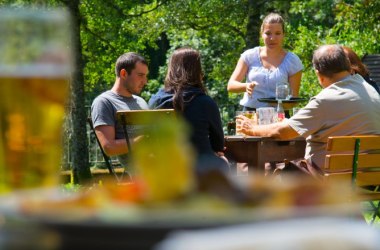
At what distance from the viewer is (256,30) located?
63.3ft

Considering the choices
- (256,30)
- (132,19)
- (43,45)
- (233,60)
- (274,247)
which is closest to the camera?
(274,247)

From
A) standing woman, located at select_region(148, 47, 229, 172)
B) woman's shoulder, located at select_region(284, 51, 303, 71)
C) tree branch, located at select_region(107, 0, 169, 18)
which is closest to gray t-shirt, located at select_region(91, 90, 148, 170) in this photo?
standing woman, located at select_region(148, 47, 229, 172)

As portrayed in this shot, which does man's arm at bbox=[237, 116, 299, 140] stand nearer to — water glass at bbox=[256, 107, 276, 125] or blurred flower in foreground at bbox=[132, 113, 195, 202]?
water glass at bbox=[256, 107, 276, 125]

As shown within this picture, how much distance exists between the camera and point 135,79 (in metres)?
6.60

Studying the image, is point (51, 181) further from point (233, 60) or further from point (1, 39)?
point (233, 60)

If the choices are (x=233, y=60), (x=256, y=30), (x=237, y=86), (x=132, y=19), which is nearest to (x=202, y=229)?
(x=237, y=86)

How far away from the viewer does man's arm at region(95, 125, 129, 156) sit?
6012mm

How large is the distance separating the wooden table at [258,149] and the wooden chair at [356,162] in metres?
0.86

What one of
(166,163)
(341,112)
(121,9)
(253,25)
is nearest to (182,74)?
(341,112)

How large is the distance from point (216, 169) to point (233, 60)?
25.5 metres

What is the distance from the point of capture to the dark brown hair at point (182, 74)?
5848 mm

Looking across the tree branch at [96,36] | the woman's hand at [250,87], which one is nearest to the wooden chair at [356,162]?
the woman's hand at [250,87]

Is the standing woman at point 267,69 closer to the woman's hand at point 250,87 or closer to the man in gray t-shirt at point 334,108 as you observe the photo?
the woman's hand at point 250,87

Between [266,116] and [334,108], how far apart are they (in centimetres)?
88
